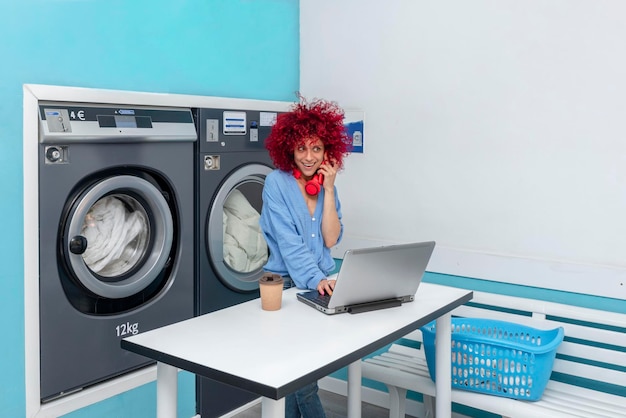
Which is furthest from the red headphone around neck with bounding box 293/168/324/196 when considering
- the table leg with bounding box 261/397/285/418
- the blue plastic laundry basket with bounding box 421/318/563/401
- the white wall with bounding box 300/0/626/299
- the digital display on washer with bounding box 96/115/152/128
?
the table leg with bounding box 261/397/285/418

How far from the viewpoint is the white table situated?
1618mm

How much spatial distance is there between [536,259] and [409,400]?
39.4 inches

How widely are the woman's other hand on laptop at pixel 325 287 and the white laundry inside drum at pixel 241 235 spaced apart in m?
0.94

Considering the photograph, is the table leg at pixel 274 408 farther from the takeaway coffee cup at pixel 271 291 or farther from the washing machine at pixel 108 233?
the washing machine at pixel 108 233

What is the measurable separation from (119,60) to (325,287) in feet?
4.27

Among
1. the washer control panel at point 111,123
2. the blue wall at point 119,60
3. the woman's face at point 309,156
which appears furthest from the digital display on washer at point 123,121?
the woman's face at point 309,156

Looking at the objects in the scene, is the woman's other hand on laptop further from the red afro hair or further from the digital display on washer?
the digital display on washer

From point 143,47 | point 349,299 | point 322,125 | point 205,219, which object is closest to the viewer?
point 349,299

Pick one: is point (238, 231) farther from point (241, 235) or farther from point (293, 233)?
point (293, 233)

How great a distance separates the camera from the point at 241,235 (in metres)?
3.27

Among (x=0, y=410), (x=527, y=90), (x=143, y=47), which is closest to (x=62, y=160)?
(x=143, y=47)

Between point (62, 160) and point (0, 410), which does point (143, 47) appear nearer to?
point (62, 160)

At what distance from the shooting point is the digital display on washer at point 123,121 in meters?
2.52

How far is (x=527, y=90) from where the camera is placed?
9.82 ft
